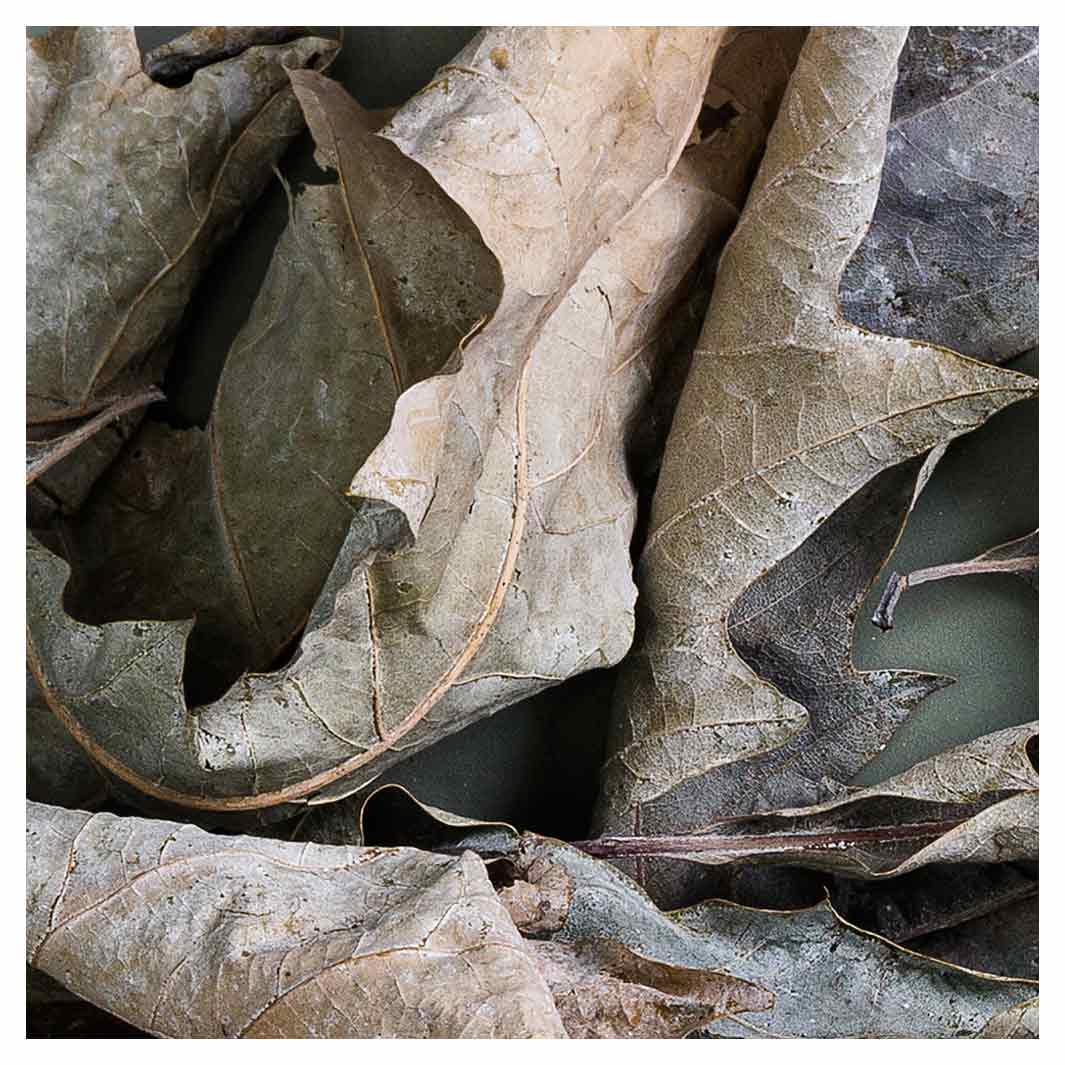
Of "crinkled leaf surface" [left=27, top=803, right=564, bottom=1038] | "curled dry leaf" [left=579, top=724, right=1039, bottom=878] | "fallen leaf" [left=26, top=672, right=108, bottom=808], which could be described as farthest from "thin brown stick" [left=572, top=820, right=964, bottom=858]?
"fallen leaf" [left=26, top=672, right=108, bottom=808]

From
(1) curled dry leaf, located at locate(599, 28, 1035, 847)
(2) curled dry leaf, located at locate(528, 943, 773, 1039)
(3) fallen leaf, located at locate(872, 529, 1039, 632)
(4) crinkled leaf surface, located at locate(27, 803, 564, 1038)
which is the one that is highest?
(1) curled dry leaf, located at locate(599, 28, 1035, 847)

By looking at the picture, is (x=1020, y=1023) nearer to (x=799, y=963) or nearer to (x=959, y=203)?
(x=799, y=963)

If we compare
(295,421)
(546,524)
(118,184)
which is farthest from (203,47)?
(546,524)

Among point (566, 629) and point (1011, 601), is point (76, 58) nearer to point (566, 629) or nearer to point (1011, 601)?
point (566, 629)

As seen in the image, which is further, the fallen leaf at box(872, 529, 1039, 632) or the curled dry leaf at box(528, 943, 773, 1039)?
the fallen leaf at box(872, 529, 1039, 632)

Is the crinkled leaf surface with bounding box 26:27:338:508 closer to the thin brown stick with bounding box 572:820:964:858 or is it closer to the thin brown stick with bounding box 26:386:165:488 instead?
the thin brown stick with bounding box 26:386:165:488

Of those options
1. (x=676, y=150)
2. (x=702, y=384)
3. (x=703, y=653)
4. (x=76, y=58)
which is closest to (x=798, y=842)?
(x=703, y=653)
